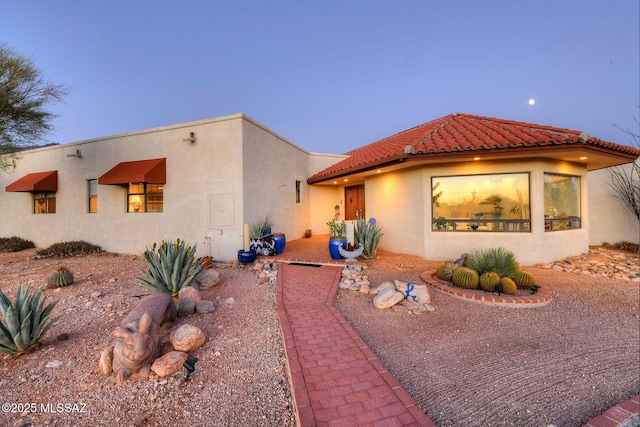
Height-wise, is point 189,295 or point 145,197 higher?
point 145,197

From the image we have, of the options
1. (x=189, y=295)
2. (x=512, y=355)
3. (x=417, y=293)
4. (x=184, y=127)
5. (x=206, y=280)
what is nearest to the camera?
(x=512, y=355)

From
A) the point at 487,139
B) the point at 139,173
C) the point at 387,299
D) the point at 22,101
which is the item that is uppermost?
the point at 22,101

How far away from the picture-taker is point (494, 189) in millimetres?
8039

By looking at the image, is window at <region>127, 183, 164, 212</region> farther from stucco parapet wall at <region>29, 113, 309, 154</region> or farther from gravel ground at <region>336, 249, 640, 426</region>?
gravel ground at <region>336, 249, 640, 426</region>

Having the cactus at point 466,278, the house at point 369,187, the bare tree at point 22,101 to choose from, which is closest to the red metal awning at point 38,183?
the house at point 369,187

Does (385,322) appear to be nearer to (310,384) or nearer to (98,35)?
(310,384)

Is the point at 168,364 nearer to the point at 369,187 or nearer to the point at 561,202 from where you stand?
the point at 369,187

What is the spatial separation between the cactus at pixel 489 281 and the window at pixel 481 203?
10.5 ft

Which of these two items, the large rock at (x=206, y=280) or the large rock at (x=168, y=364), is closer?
the large rock at (x=168, y=364)

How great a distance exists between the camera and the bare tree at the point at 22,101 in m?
8.76

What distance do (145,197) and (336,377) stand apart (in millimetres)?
10729

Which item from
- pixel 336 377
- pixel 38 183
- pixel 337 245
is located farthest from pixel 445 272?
pixel 38 183

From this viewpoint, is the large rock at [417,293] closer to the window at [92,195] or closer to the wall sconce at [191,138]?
the wall sconce at [191,138]

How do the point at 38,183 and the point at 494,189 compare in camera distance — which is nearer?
the point at 494,189
